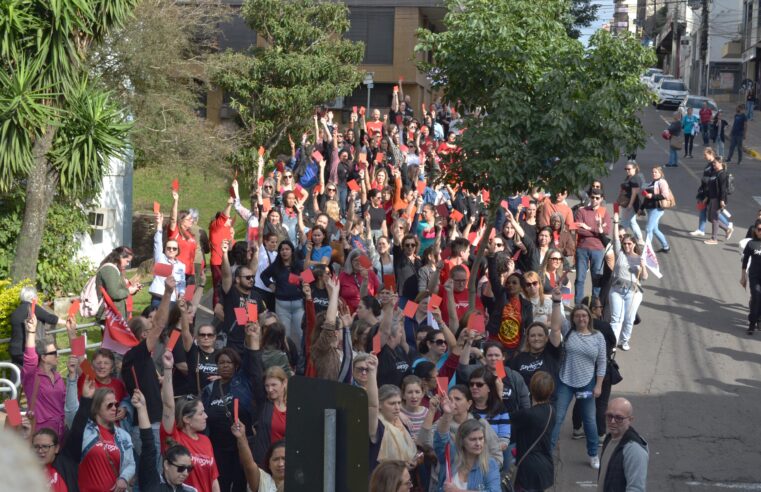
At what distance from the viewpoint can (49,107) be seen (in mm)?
14219

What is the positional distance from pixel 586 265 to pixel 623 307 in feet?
6.13

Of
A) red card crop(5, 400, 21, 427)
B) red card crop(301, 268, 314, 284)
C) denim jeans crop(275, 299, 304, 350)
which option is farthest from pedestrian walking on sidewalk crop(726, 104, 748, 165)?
red card crop(5, 400, 21, 427)

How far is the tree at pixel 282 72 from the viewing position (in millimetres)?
28016

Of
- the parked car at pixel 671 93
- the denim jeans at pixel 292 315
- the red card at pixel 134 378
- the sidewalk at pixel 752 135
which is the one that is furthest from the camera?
the parked car at pixel 671 93

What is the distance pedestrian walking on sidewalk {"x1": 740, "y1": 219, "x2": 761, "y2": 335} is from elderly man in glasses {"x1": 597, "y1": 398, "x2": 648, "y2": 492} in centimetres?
811

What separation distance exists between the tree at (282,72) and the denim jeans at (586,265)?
1370cm

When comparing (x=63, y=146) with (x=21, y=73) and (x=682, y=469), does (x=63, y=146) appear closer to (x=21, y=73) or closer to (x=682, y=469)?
(x=21, y=73)

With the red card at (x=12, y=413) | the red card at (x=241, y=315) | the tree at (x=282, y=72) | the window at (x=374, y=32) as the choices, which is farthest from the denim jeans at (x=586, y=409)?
the window at (x=374, y=32)

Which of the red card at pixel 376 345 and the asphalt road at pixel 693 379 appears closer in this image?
the red card at pixel 376 345

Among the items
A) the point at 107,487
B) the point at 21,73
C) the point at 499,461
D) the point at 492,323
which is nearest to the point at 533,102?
the point at 492,323

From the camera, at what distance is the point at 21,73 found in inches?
566

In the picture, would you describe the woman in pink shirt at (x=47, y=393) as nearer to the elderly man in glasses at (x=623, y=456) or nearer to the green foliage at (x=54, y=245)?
the elderly man in glasses at (x=623, y=456)

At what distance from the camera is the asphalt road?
10117 mm

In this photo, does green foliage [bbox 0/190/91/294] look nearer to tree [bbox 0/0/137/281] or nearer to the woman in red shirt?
tree [bbox 0/0/137/281]
